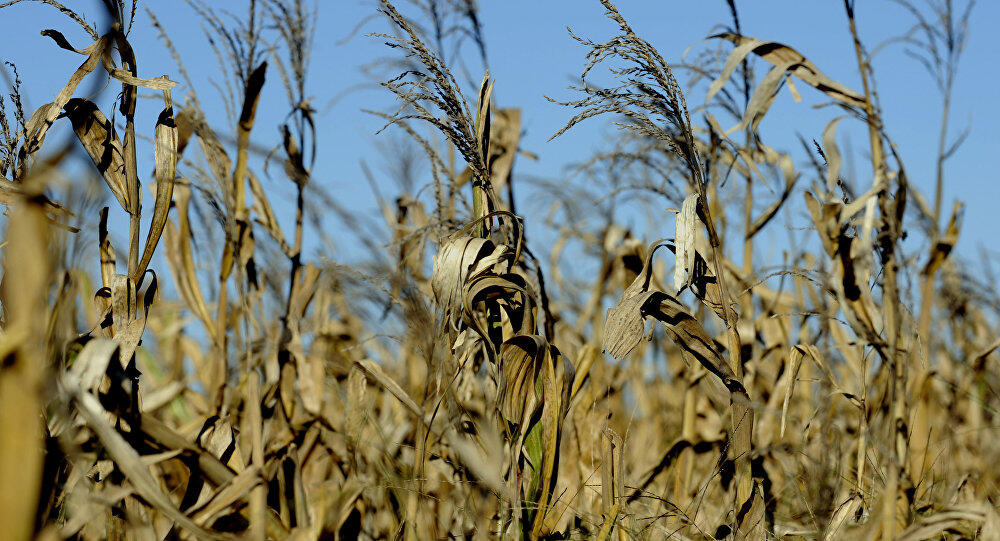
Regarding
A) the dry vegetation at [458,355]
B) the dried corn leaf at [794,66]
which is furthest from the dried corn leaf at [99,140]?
the dried corn leaf at [794,66]

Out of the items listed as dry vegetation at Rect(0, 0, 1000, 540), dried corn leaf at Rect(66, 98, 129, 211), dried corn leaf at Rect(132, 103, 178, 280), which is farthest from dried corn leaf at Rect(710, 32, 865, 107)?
dried corn leaf at Rect(66, 98, 129, 211)

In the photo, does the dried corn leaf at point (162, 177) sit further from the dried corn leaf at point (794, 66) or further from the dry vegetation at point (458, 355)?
the dried corn leaf at point (794, 66)

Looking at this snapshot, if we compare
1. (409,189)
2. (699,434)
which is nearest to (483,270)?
(699,434)

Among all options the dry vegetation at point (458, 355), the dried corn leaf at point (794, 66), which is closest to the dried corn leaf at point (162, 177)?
the dry vegetation at point (458, 355)

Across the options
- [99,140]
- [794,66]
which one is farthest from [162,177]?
[794,66]

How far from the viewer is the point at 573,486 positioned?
83.1 inches

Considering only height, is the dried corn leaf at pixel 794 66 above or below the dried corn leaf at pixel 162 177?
above

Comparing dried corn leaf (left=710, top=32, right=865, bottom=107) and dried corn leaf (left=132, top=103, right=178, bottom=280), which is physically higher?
dried corn leaf (left=710, top=32, right=865, bottom=107)

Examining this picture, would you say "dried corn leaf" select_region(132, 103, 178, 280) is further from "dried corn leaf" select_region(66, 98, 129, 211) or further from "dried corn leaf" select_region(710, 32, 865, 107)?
"dried corn leaf" select_region(710, 32, 865, 107)

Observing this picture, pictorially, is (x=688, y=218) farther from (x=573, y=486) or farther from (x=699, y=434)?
(x=699, y=434)

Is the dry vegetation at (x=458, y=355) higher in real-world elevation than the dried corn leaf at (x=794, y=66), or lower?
lower

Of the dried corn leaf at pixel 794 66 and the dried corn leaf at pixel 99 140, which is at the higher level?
the dried corn leaf at pixel 794 66

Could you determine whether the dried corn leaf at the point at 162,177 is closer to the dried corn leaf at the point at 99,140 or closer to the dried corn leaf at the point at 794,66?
the dried corn leaf at the point at 99,140

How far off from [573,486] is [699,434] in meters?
0.67
